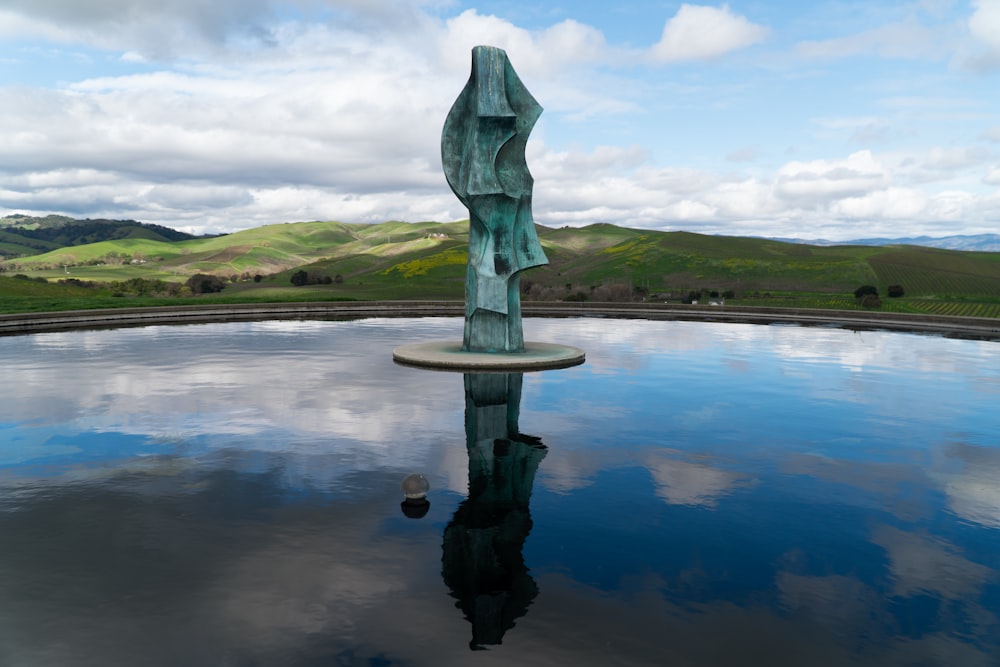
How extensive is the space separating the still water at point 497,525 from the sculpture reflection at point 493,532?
5cm

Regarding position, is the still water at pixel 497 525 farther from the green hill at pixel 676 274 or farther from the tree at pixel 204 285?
the tree at pixel 204 285

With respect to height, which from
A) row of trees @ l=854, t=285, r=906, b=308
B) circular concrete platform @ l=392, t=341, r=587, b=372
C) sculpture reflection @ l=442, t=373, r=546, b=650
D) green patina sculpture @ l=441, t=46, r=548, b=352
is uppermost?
green patina sculpture @ l=441, t=46, r=548, b=352

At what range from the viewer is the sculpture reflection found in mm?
8062

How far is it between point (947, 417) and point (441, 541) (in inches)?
639

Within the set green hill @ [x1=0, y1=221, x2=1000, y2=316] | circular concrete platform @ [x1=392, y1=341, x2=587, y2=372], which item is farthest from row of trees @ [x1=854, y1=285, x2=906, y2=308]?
circular concrete platform @ [x1=392, y1=341, x2=587, y2=372]

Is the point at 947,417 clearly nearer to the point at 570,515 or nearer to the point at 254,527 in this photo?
the point at 570,515

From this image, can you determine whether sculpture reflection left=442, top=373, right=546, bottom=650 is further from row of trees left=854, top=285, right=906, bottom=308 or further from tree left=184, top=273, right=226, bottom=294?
tree left=184, top=273, right=226, bottom=294

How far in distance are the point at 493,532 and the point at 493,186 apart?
19.7 m

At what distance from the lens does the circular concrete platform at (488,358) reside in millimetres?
25859

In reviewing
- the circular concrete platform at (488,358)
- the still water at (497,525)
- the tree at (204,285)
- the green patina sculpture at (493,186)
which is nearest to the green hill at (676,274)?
the tree at (204,285)

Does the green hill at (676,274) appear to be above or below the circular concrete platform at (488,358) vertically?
above

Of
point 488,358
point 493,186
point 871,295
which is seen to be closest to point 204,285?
point 493,186

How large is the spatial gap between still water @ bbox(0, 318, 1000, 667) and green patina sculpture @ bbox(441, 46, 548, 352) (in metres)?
6.71

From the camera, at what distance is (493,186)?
27.6 meters
